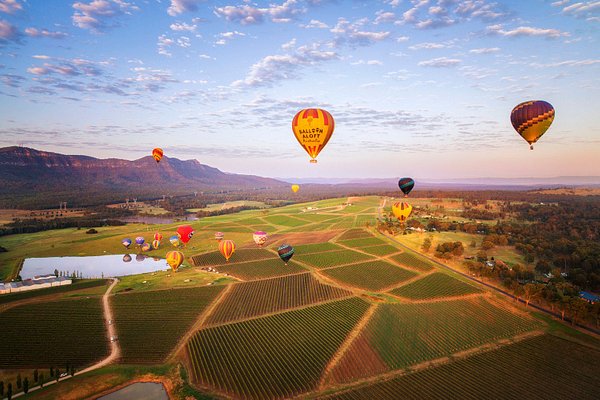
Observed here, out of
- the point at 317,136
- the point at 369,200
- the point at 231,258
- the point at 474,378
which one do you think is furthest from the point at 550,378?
the point at 369,200

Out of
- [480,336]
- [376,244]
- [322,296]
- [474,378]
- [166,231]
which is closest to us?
[474,378]

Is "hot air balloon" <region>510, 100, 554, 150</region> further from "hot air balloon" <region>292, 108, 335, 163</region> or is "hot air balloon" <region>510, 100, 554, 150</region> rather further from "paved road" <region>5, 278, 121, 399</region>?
"paved road" <region>5, 278, 121, 399</region>

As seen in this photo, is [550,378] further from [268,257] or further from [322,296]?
[268,257]

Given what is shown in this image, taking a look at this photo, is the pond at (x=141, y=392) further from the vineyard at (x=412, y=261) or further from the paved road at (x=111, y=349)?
the vineyard at (x=412, y=261)

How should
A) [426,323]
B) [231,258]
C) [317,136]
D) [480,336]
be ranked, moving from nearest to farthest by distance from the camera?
1. [480,336]
2. [426,323]
3. [317,136]
4. [231,258]

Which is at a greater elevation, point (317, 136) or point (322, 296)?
point (317, 136)

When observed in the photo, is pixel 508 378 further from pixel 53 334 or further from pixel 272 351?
pixel 53 334
